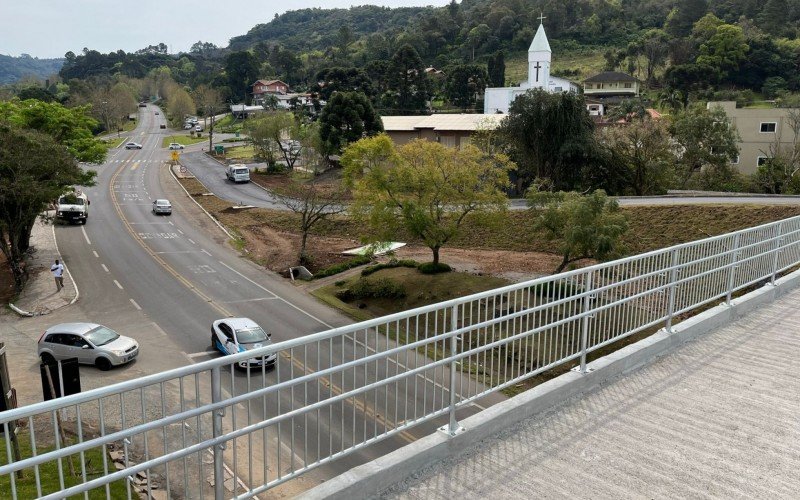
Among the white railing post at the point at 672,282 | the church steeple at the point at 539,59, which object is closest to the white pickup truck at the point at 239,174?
the church steeple at the point at 539,59

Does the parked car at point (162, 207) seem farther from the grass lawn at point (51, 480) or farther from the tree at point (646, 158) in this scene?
the grass lawn at point (51, 480)

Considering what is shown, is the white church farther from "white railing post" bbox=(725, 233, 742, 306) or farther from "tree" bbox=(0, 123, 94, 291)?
"white railing post" bbox=(725, 233, 742, 306)

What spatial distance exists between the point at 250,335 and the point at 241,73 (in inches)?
4903

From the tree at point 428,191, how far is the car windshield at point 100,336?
1376cm

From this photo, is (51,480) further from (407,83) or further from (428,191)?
(407,83)

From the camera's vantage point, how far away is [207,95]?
385 ft

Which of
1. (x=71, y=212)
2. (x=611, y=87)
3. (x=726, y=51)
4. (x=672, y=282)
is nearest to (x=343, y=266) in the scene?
(x=71, y=212)

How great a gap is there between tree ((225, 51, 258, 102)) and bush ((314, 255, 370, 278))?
108966 mm

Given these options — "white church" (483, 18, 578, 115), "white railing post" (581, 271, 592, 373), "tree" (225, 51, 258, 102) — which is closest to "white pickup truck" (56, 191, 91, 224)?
"white railing post" (581, 271, 592, 373)

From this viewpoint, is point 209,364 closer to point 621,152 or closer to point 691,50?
point 621,152

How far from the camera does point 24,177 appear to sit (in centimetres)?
2734

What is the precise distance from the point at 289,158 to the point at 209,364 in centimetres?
6203

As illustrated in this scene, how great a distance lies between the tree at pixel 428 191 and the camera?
3044 cm

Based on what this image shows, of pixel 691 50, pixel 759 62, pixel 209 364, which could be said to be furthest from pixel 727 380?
pixel 691 50
